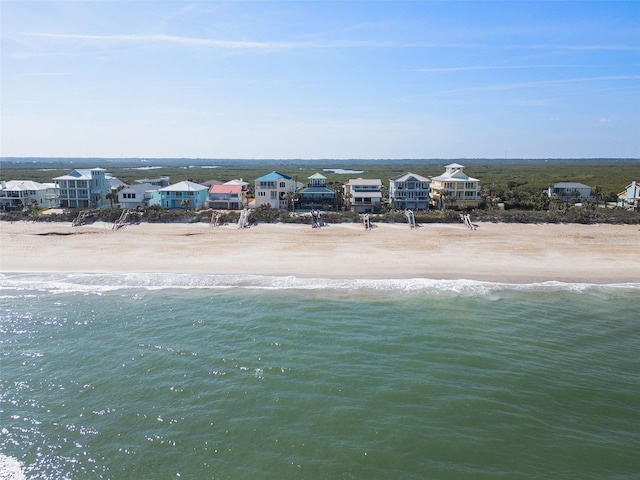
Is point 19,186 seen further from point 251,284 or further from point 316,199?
point 251,284

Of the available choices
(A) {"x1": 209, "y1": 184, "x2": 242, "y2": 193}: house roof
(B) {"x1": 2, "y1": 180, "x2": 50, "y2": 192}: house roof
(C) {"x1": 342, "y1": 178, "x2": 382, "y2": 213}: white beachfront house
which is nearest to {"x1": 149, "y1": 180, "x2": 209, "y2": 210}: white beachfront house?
(A) {"x1": 209, "y1": 184, "x2": 242, "y2": 193}: house roof

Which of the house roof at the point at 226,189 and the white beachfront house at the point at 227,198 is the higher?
the house roof at the point at 226,189

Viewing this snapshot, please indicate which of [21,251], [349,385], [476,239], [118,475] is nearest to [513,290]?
[476,239]

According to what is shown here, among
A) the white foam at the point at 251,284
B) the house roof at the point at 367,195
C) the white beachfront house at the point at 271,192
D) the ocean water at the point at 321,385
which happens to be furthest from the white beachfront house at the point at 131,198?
the ocean water at the point at 321,385

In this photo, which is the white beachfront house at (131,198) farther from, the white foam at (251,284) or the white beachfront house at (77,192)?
the white foam at (251,284)

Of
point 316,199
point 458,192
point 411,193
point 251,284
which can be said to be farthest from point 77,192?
point 458,192

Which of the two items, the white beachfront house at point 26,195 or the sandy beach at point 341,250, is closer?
the sandy beach at point 341,250

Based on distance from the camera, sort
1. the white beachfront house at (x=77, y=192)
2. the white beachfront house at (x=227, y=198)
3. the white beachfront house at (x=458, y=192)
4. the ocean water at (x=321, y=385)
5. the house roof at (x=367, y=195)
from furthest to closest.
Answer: the white beachfront house at (x=77, y=192) < the white beachfront house at (x=227, y=198) < the white beachfront house at (x=458, y=192) < the house roof at (x=367, y=195) < the ocean water at (x=321, y=385)
